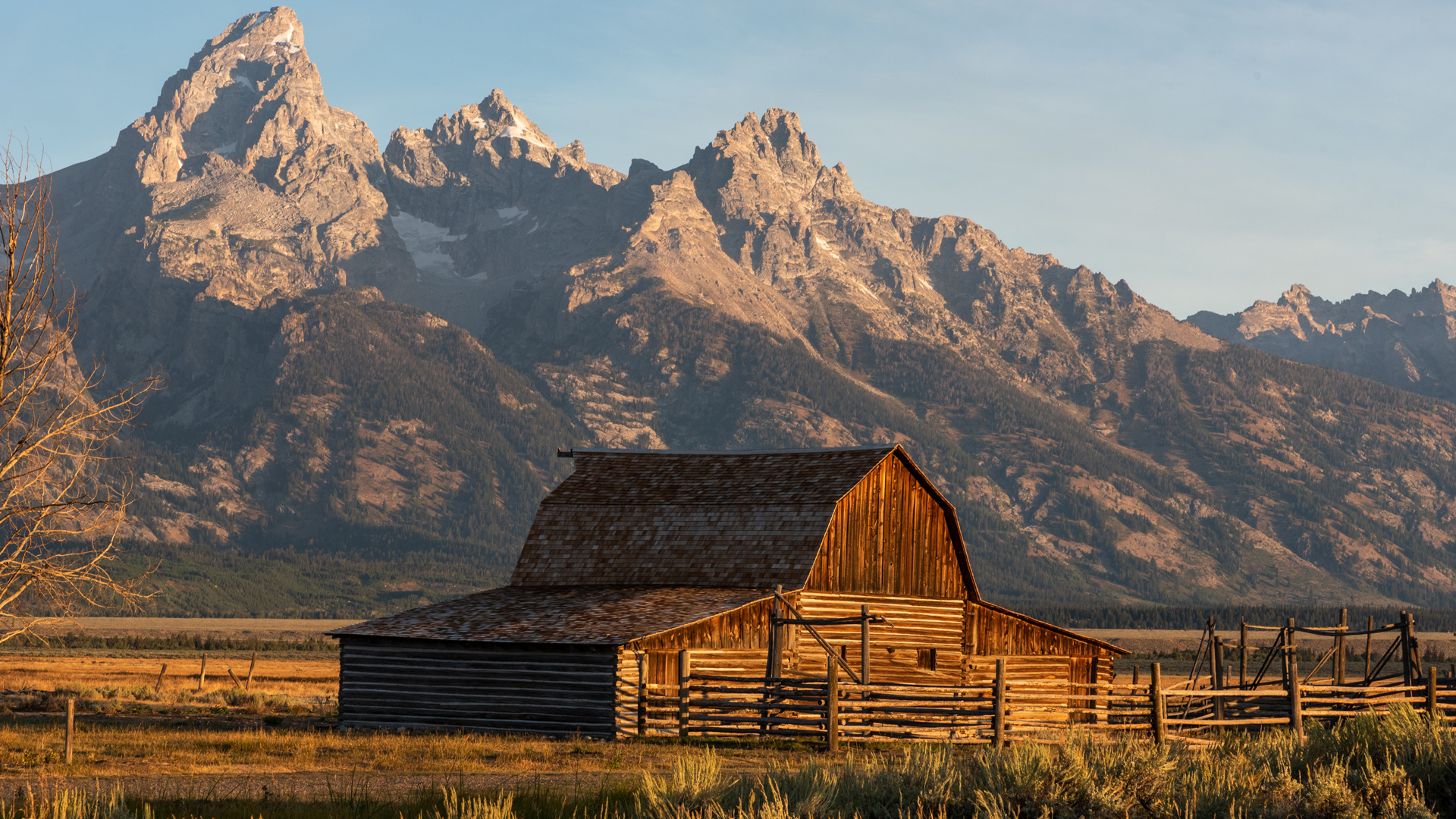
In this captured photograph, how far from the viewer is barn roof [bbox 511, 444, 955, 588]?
1407 inches

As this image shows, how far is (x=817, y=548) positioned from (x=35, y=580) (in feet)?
67.4

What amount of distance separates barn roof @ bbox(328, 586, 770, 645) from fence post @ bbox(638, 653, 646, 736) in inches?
23.3

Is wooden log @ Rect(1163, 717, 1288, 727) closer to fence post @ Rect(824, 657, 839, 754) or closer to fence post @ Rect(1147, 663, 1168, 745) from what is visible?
fence post @ Rect(1147, 663, 1168, 745)

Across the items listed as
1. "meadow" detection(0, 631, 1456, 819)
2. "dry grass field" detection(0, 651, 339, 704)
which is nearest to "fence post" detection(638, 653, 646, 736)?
"meadow" detection(0, 631, 1456, 819)

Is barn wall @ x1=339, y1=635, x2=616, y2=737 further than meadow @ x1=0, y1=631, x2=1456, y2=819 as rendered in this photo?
Yes

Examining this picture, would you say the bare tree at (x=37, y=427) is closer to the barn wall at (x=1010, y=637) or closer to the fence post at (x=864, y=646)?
the fence post at (x=864, y=646)

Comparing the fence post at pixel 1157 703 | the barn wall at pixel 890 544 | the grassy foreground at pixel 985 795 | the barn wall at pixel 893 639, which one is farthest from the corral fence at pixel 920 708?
the grassy foreground at pixel 985 795

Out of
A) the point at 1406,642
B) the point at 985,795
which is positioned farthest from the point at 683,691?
the point at 1406,642

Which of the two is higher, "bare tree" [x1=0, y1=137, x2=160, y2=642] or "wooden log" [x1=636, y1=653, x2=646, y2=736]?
"bare tree" [x1=0, y1=137, x2=160, y2=642]

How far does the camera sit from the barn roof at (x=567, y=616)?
102 ft

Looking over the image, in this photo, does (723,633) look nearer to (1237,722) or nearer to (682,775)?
(1237,722)

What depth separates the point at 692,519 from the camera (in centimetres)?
3778

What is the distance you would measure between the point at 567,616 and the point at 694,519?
5.90 m

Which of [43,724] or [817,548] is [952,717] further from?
[43,724]
